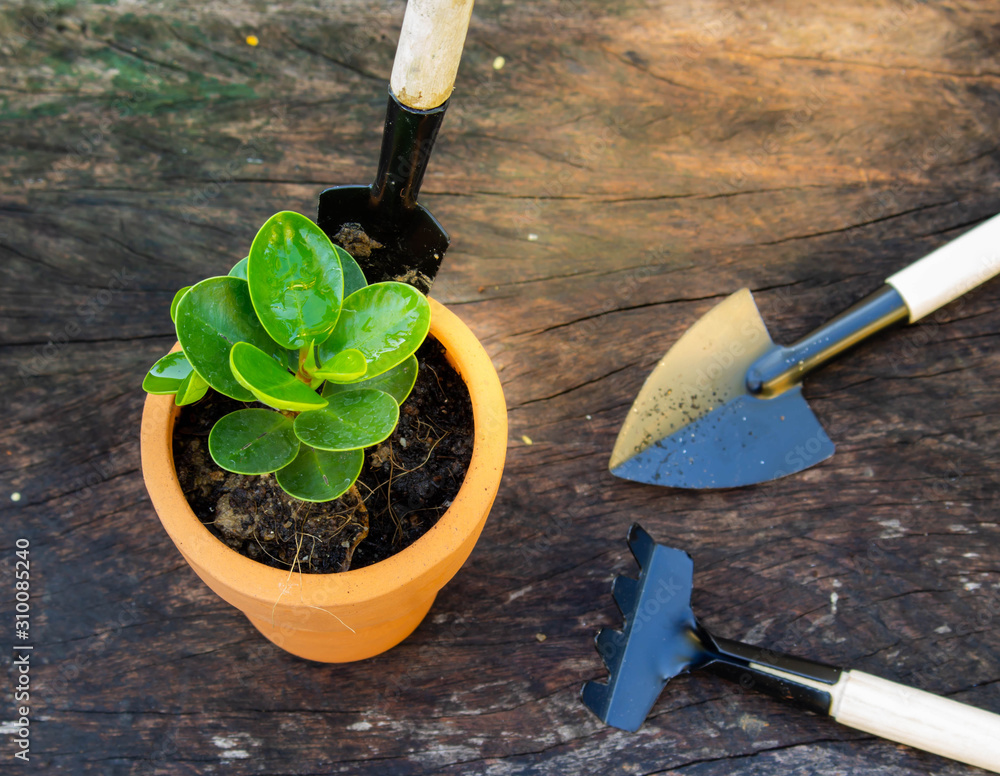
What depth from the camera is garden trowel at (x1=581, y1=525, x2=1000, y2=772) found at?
3.14ft

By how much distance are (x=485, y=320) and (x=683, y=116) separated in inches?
22.6

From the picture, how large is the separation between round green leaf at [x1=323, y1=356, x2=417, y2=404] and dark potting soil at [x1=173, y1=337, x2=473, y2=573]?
15 centimetres

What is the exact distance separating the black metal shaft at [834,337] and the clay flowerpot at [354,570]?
571mm

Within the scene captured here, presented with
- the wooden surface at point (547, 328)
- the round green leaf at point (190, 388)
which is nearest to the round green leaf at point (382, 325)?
the round green leaf at point (190, 388)

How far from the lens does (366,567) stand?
0.75 meters

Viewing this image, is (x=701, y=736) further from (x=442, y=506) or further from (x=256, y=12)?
(x=256, y=12)

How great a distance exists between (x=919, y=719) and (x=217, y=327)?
1032 millimetres

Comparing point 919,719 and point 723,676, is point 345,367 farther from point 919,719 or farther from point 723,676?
point 919,719

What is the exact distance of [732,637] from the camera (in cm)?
111

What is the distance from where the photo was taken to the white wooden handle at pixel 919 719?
94 centimetres

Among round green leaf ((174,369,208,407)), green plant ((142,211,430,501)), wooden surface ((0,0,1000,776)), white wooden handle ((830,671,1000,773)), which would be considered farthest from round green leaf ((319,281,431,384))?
white wooden handle ((830,671,1000,773))

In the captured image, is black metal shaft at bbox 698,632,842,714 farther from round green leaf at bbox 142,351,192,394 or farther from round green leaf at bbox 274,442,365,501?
round green leaf at bbox 142,351,192,394

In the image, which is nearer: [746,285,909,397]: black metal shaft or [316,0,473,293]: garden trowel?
[316,0,473,293]: garden trowel

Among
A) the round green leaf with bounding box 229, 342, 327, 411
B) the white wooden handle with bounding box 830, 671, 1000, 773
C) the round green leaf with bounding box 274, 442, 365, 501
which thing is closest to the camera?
the round green leaf with bounding box 229, 342, 327, 411
